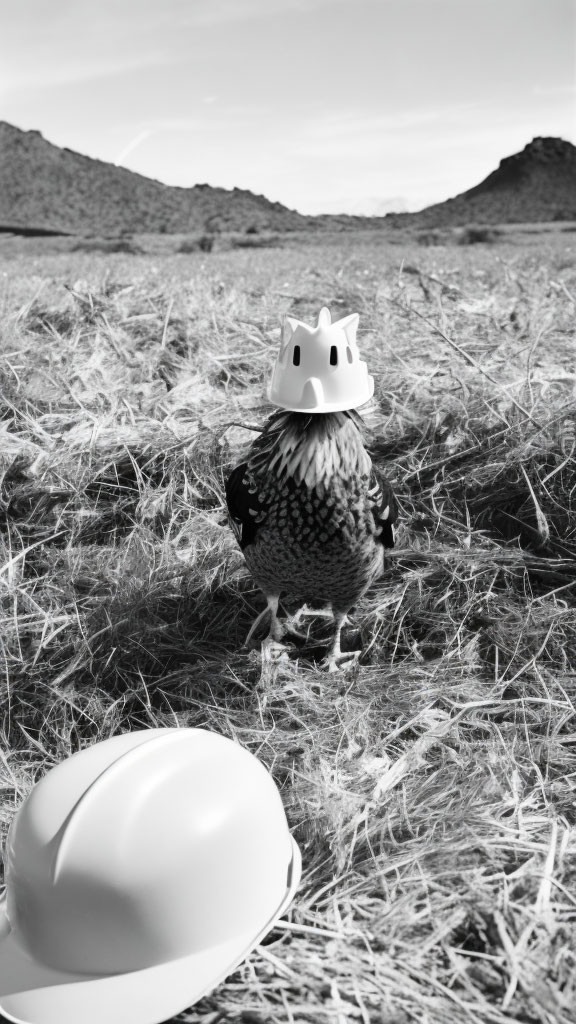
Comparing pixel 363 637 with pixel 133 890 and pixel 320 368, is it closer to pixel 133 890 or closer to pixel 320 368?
pixel 320 368

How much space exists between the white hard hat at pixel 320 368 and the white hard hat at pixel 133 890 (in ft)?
2.96

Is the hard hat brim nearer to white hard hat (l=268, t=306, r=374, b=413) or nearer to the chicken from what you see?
the chicken

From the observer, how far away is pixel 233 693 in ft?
8.41

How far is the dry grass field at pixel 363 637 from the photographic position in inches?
67.9

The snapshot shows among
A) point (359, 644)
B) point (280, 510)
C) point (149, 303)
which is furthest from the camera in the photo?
point (149, 303)

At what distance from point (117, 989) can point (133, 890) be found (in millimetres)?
200

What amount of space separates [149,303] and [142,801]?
3.62m

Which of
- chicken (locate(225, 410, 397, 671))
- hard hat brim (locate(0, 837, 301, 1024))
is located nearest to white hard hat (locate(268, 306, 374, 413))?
chicken (locate(225, 410, 397, 671))

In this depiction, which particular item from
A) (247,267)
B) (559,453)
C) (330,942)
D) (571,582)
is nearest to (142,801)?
(330,942)

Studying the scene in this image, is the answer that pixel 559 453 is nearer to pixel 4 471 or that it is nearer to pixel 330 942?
pixel 330 942

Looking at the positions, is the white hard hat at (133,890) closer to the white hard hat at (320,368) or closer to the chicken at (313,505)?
the chicken at (313,505)

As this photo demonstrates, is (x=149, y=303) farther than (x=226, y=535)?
Yes

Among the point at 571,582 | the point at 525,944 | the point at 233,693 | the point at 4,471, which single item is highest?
the point at 4,471

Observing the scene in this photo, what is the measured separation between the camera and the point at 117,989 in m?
1.58
